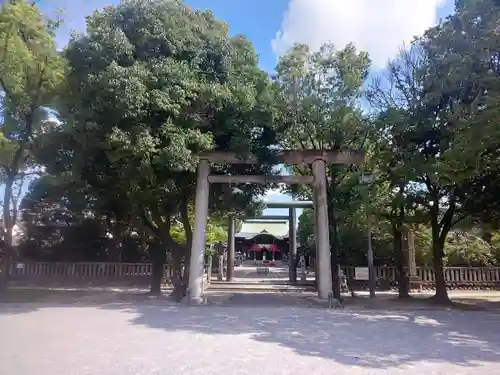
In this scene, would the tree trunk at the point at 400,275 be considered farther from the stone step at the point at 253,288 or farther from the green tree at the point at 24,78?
the green tree at the point at 24,78

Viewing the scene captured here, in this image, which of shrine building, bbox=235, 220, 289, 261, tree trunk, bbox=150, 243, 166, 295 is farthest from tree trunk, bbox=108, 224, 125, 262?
shrine building, bbox=235, 220, 289, 261

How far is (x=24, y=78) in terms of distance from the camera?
1521cm

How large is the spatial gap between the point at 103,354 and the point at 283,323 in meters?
4.65

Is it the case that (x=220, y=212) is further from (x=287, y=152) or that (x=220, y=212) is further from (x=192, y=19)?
(x=192, y=19)

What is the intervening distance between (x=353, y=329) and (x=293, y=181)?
7.04 metres

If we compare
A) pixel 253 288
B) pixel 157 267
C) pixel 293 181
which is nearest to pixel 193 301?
pixel 157 267

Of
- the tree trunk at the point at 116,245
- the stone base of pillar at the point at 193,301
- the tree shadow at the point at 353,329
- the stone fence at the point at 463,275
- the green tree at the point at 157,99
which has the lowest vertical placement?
the tree shadow at the point at 353,329

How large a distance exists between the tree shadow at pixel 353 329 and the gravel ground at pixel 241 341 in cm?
2

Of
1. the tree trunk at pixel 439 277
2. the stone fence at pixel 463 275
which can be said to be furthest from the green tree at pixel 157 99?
the stone fence at pixel 463 275

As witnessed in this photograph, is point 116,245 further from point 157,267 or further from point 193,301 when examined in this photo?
point 193,301

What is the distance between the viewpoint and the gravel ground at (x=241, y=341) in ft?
19.8

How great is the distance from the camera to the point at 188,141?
40.1ft

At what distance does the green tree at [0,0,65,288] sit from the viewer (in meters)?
14.1

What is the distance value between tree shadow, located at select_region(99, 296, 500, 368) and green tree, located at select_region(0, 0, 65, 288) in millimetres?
7214
